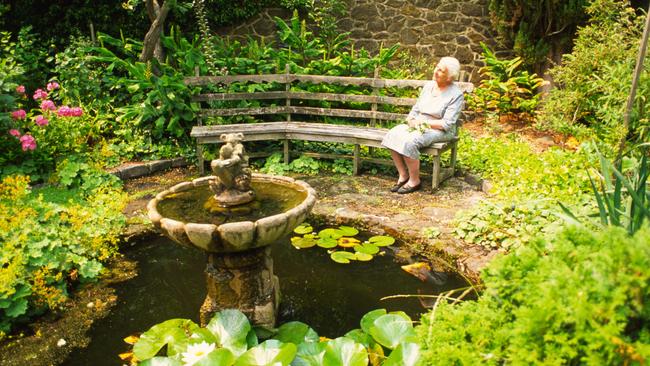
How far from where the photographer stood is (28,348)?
2926 millimetres

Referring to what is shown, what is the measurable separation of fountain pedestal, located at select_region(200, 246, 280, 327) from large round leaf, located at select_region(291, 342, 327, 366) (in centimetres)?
65

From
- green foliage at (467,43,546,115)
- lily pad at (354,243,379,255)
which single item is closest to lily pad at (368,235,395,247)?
lily pad at (354,243,379,255)

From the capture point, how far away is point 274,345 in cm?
245

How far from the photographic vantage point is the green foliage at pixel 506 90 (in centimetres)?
761

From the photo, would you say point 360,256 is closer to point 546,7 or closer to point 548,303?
point 548,303

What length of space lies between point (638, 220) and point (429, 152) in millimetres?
3040

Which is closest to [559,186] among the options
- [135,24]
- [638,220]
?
[638,220]

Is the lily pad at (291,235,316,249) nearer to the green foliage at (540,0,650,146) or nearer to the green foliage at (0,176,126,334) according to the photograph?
the green foliage at (0,176,126,334)

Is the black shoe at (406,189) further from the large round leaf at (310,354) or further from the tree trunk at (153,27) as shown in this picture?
the tree trunk at (153,27)

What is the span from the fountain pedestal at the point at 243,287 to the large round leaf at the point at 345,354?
849mm

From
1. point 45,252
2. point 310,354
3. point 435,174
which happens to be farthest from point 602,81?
point 45,252

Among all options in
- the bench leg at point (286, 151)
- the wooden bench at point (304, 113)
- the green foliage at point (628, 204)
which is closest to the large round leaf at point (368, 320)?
the green foliage at point (628, 204)

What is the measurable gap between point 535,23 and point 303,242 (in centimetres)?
552

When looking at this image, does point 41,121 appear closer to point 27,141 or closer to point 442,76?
point 27,141
